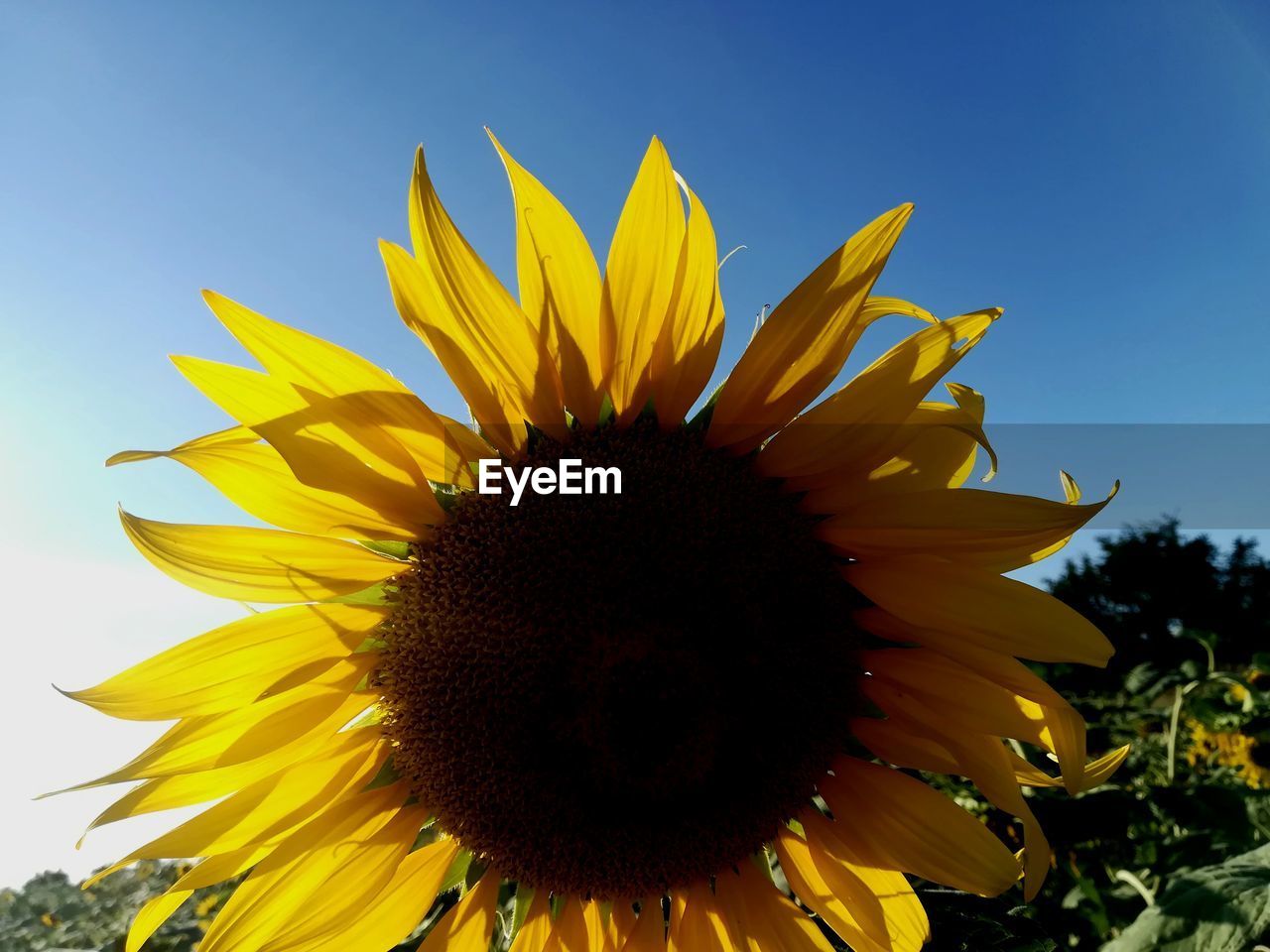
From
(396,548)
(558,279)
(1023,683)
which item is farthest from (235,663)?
(1023,683)

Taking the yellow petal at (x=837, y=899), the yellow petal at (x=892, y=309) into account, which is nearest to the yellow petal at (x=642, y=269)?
the yellow petal at (x=892, y=309)

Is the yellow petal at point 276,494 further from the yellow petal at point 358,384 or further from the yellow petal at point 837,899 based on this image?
the yellow petal at point 837,899

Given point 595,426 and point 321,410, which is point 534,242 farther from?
point 321,410

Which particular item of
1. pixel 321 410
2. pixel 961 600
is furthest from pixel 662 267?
pixel 961 600

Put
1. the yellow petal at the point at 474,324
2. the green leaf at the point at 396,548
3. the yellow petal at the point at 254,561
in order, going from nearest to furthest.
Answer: the yellow petal at the point at 474,324, the yellow petal at the point at 254,561, the green leaf at the point at 396,548

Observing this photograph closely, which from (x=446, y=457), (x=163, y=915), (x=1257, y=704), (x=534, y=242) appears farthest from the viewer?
(x=1257, y=704)

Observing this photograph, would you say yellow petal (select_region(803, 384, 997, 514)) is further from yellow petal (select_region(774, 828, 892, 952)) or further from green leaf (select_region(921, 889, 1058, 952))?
green leaf (select_region(921, 889, 1058, 952))
